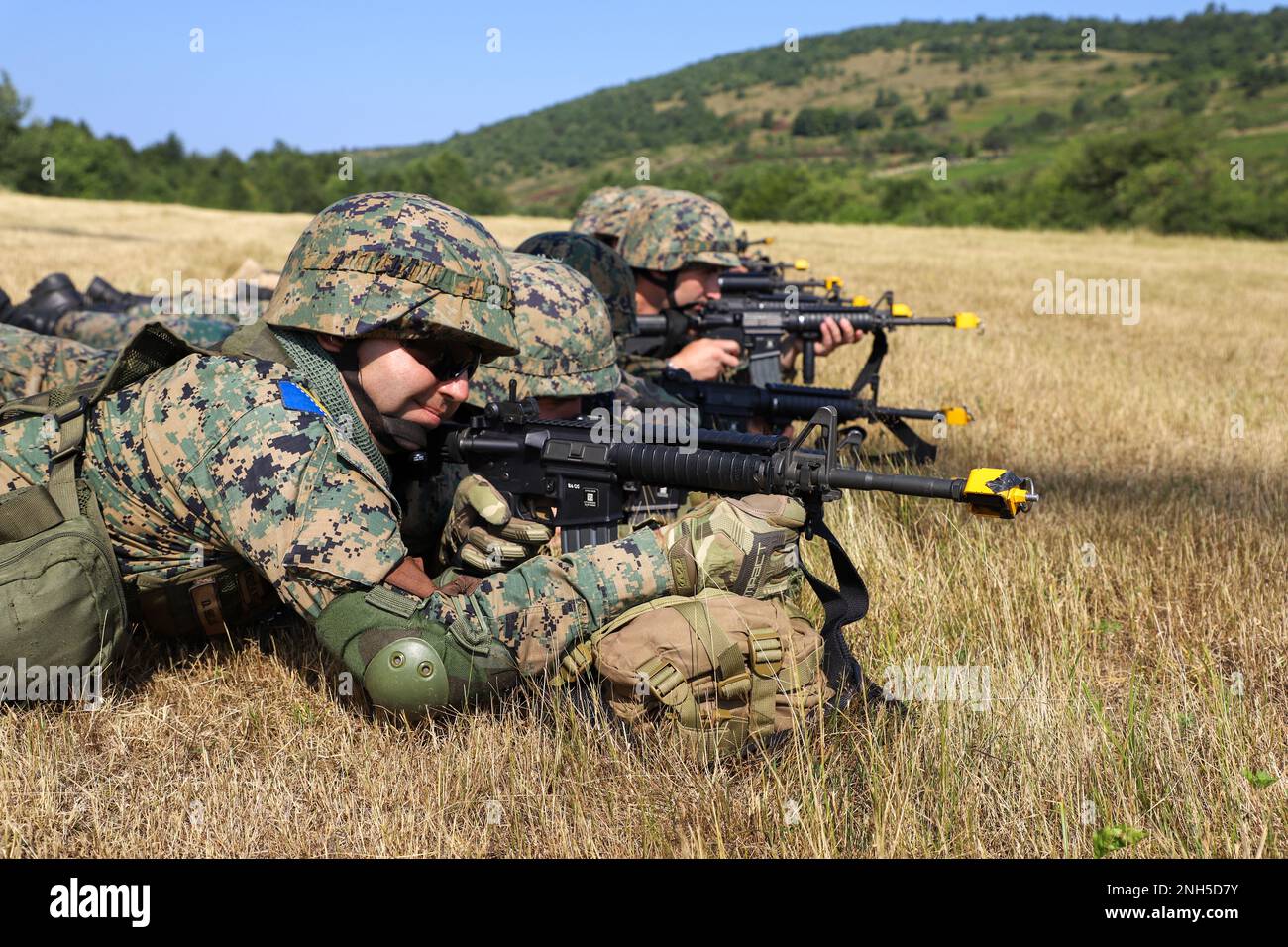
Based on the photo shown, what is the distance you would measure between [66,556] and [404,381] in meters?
1.10

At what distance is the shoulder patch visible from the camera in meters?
2.98

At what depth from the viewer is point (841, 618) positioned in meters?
3.31

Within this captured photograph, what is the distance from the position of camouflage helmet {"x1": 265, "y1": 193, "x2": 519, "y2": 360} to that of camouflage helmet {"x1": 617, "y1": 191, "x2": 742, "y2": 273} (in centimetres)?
435

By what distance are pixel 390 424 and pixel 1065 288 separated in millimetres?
18439

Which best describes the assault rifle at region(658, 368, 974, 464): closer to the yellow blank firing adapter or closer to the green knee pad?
the yellow blank firing adapter

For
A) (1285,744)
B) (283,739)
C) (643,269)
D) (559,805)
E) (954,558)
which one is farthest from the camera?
(643,269)

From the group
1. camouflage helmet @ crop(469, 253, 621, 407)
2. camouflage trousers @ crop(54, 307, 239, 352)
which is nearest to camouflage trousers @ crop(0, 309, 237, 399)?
camouflage trousers @ crop(54, 307, 239, 352)

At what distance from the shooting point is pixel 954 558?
4656 millimetres

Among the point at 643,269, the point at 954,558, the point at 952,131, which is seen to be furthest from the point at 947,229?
the point at 952,131

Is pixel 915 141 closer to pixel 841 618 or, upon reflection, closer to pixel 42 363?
pixel 42 363

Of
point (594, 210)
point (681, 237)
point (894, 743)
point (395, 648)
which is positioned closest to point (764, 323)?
point (681, 237)

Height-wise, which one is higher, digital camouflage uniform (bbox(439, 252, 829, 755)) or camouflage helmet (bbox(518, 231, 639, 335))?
camouflage helmet (bbox(518, 231, 639, 335))

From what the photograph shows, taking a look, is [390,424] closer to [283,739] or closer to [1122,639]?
[283,739]

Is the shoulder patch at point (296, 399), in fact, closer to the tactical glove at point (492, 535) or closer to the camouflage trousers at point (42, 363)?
the tactical glove at point (492, 535)
